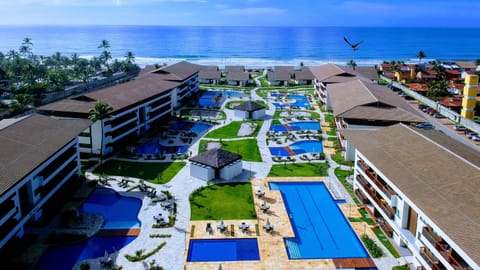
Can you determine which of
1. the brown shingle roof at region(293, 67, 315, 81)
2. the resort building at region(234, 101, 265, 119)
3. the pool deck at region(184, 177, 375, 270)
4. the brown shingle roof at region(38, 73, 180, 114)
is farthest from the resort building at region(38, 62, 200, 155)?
the brown shingle roof at region(293, 67, 315, 81)

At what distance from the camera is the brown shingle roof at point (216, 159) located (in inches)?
1739

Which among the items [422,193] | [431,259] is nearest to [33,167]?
[422,193]

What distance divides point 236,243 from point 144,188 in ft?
46.7

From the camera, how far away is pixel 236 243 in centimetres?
3173

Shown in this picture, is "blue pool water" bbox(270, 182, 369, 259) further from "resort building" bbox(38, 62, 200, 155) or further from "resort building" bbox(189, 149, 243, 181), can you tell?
"resort building" bbox(38, 62, 200, 155)

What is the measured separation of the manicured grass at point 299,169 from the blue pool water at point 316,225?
2.47 metres

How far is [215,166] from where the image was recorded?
43.8 meters

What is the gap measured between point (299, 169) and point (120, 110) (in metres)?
25.0

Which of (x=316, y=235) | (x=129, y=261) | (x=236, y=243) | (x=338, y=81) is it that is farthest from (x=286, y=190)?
(x=338, y=81)

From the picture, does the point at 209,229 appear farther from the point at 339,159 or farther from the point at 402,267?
the point at 339,159

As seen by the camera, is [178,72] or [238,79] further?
[238,79]

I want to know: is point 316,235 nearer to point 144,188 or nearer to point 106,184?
point 144,188

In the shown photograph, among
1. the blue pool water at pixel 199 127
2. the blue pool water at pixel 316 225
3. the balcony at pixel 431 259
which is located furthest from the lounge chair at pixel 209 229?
the blue pool water at pixel 199 127

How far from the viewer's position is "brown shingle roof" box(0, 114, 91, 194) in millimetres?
29672
